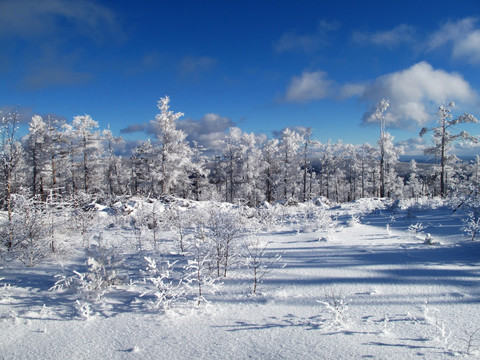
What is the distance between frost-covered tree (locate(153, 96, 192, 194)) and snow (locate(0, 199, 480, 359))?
742 inches

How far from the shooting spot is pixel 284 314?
3.38 m

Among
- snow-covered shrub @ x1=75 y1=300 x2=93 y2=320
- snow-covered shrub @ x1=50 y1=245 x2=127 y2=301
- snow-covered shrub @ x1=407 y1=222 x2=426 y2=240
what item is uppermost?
snow-covered shrub @ x1=407 y1=222 x2=426 y2=240

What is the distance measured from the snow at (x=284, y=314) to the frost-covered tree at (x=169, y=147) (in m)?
18.9

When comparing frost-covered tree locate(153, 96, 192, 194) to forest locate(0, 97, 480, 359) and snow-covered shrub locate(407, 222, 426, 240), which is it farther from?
snow-covered shrub locate(407, 222, 426, 240)

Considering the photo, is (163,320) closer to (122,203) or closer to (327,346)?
(327,346)

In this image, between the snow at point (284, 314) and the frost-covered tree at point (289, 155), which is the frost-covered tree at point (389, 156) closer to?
the frost-covered tree at point (289, 155)

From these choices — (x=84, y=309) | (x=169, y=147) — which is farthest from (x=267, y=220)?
(x=169, y=147)

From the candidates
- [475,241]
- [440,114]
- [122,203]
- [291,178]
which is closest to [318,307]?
[475,241]

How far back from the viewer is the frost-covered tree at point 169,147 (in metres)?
23.4

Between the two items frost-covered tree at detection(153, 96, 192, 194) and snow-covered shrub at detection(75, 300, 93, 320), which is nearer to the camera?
snow-covered shrub at detection(75, 300, 93, 320)

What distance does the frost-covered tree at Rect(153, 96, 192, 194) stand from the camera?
2338 centimetres

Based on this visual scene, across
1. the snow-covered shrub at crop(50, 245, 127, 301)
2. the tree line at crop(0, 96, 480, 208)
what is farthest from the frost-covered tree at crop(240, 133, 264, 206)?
the snow-covered shrub at crop(50, 245, 127, 301)

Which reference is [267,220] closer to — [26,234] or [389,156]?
[26,234]

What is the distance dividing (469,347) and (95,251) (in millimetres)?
5892
